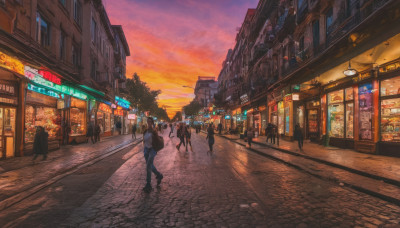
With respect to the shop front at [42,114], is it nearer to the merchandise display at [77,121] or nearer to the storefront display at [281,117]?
the merchandise display at [77,121]

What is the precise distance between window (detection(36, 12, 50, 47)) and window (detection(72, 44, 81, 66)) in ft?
14.8

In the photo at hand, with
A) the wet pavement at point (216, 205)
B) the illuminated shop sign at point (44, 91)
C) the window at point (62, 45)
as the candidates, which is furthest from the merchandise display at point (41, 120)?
the wet pavement at point (216, 205)

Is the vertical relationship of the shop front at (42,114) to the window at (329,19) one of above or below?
below

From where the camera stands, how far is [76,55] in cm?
2077

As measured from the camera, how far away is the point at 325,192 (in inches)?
243

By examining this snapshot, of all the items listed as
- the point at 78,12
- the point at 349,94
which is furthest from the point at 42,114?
the point at 349,94

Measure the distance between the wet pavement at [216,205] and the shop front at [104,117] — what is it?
20.6m

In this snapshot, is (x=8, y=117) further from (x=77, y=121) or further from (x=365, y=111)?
(x=365, y=111)

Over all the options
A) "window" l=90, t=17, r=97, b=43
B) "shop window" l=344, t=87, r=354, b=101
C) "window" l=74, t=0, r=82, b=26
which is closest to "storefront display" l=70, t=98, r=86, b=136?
"window" l=74, t=0, r=82, b=26

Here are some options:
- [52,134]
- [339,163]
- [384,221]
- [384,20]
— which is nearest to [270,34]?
[384,20]

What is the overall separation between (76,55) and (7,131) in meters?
11.2

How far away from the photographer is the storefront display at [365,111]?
41.7 feet

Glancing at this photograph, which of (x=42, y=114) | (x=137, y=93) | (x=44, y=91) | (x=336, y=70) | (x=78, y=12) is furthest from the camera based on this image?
(x=137, y=93)

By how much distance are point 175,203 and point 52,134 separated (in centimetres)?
1399
